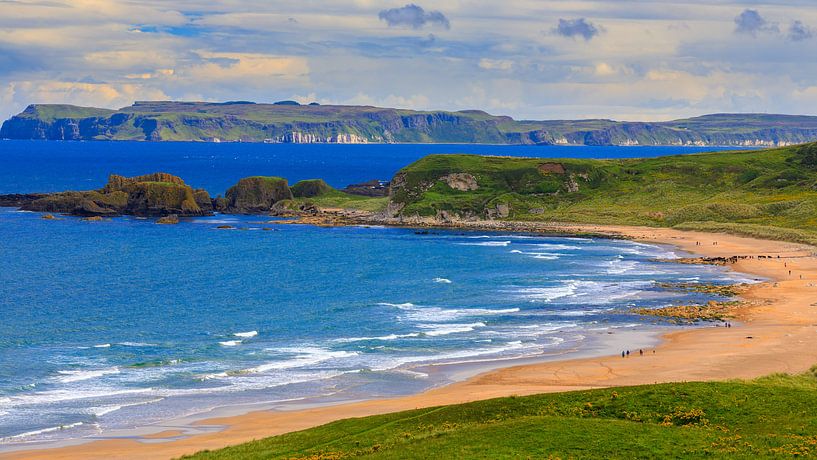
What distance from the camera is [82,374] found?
6391cm

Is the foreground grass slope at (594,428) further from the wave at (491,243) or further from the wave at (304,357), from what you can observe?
the wave at (491,243)

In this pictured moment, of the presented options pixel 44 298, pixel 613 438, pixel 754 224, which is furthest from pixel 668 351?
pixel 754 224

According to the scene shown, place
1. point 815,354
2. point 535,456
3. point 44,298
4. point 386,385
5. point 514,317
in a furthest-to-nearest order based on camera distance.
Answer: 1. point 44,298
2. point 514,317
3. point 815,354
4. point 386,385
5. point 535,456

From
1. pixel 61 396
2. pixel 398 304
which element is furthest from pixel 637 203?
pixel 61 396

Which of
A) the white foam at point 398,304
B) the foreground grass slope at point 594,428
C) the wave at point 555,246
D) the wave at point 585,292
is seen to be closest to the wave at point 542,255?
the wave at point 555,246

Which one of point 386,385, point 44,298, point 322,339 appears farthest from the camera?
point 44,298

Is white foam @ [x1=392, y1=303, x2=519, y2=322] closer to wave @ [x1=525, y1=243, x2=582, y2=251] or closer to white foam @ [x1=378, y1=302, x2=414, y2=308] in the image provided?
white foam @ [x1=378, y1=302, x2=414, y2=308]

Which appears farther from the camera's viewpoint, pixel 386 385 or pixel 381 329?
pixel 381 329

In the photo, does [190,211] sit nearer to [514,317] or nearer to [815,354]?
[514,317]

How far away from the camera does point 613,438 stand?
38.7m

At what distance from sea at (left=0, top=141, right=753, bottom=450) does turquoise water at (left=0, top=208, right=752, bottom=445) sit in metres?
0.25

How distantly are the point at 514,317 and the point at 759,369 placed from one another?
88.8ft

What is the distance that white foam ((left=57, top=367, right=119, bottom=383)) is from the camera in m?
62.5

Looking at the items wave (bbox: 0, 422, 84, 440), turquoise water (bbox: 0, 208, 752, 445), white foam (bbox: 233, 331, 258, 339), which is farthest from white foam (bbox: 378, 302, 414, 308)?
wave (bbox: 0, 422, 84, 440)
